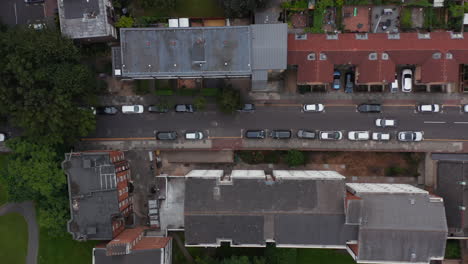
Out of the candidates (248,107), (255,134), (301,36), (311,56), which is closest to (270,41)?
(301,36)

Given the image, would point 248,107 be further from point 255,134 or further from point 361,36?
point 361,36

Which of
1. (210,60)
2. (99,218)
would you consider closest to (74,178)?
Answer: (99,218)

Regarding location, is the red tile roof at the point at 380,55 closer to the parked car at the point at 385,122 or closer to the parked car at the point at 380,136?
the parked car at the point at 385,122

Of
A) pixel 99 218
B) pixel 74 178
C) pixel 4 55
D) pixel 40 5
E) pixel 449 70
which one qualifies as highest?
pixel 40 5

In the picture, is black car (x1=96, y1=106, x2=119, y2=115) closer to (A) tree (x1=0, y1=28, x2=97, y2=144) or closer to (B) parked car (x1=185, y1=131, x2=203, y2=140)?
(A) tree (x1=0, y1=28, x2=97, y2=144)

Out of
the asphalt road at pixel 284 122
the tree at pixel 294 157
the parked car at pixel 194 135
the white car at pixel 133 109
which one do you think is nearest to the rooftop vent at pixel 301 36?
the asphalt road at pixel 284 122

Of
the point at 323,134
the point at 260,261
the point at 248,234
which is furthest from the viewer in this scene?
the point at 323,134

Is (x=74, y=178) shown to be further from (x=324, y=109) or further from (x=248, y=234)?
(x=324, y=109)
